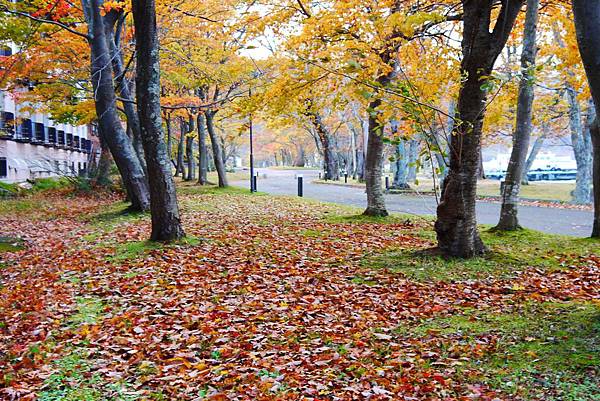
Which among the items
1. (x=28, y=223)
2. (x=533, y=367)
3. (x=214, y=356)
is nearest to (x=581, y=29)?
(x=533, y=367)

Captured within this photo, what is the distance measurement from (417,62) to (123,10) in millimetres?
8842

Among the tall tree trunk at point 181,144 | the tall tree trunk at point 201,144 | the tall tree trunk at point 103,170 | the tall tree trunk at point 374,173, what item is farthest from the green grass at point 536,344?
the tall tree trunk at point 181,144

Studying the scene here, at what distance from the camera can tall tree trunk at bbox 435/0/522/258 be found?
6.73 m

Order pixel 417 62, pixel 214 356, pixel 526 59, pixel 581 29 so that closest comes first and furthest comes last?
pixel 581 29 < pixel 214 356 < pixel 526 59 < pixel 417 62

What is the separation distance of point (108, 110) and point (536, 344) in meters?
12.1

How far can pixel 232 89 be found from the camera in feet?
76.0

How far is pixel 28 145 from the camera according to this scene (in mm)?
28672

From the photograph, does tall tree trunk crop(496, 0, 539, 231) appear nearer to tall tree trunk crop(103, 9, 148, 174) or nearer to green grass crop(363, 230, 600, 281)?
green grass crop(363, 230, 600, 281)

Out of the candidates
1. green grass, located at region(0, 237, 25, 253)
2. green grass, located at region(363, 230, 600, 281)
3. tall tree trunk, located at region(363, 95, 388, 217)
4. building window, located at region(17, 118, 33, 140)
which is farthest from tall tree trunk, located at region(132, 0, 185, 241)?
building window, located at region(17, 118, 33, 140)

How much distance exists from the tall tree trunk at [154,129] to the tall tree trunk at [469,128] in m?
4.95

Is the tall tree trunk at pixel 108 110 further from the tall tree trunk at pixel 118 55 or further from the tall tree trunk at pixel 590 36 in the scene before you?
the tall tree trunk at pixel 590 36

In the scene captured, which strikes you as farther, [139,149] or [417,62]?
[139,149]

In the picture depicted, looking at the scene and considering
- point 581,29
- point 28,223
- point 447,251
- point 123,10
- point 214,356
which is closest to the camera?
point 581,29

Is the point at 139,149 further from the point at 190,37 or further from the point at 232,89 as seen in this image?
the point at 232,89
